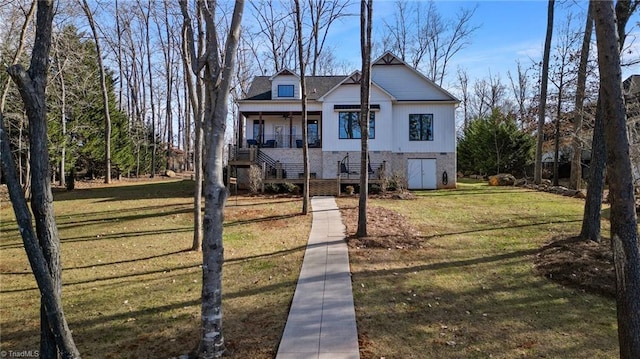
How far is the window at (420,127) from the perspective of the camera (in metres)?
21.3

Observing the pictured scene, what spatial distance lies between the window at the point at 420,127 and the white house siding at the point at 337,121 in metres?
1.31

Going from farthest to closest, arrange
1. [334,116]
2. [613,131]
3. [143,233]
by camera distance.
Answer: [334,116] → [143,233] → [613,131]

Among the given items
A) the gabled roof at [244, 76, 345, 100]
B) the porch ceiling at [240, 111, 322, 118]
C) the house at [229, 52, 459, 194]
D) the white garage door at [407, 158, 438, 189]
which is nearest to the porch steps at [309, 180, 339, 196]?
the house at [229, 52, 459, 194]

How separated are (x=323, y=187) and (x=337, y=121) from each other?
4.46 metres

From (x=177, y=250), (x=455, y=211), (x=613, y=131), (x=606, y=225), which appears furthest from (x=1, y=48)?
(x=606, y=225)

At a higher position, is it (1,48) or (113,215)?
(1,48)

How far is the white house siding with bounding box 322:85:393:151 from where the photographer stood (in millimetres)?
20859

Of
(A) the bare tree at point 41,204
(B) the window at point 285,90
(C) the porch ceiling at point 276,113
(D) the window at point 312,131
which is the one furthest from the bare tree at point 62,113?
(A) the bare tree at point 41,204

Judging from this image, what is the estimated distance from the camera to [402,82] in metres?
21.9

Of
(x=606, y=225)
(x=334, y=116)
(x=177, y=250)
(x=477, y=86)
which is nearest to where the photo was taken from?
(x=177, y=250)

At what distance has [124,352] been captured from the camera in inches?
165

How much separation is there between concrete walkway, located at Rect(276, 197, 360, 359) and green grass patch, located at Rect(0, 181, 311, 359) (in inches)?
7.6

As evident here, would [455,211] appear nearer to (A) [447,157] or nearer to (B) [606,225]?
(B) [606,225]

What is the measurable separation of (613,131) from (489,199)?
13187 mm
